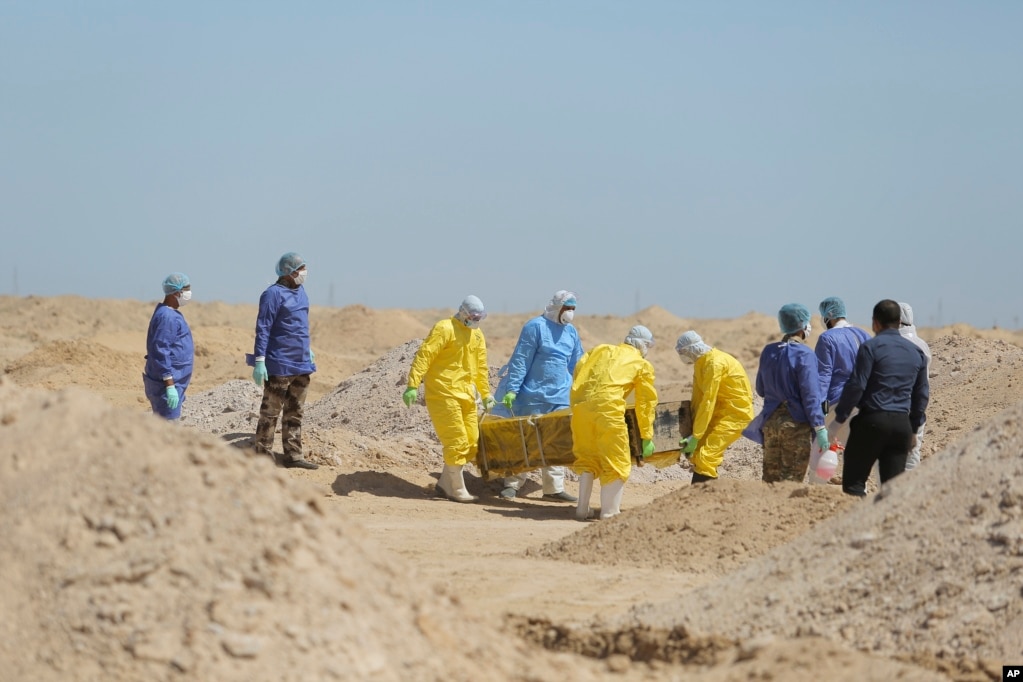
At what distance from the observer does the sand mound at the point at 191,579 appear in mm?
4699

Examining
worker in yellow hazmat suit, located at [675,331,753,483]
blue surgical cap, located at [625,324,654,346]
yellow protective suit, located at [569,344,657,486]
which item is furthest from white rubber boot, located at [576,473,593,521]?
blue surgical cap, located at [625,324,654,346]

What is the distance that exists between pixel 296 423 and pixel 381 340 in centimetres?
2181

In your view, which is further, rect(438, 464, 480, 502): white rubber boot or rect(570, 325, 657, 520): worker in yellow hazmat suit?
rect(438, 464, 480, 502): white rubber boot

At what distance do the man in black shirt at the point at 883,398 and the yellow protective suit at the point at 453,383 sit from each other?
3570 mm

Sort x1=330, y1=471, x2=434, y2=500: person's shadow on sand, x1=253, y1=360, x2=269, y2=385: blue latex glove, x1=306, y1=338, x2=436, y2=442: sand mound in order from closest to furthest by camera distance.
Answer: x1=253, y1=360, x2=269, y2=385: blue latex glove → x1=330, y1=471, x2=434, y2=500: person's shadow on sand → x1=306, y1=338, x2=436, y2=442: sand mound

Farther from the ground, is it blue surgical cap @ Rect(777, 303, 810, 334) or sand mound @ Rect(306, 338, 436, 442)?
blue surgical cap @ Rect(777, 303, 810, 334)

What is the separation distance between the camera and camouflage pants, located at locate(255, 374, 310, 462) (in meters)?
11.3

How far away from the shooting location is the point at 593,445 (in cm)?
998

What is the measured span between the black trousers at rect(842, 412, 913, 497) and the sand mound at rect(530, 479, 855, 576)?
19cm

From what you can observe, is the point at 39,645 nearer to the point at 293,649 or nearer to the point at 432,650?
the point at 293,649

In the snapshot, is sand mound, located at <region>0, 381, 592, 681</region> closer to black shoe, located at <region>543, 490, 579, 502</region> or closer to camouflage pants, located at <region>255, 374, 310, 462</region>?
camouflage pants, located at <region>255, 374, 310, 462</region>

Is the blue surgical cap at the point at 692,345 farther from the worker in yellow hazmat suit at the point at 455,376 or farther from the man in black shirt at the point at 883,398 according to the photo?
the worker in yellow hazmat suit at the point at 455,376

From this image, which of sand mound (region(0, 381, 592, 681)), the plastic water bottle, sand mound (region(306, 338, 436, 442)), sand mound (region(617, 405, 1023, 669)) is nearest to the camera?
sand mound (region(0, 381, 592, 681))

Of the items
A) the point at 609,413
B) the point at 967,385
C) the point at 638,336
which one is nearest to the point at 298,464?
the point at 609,413
